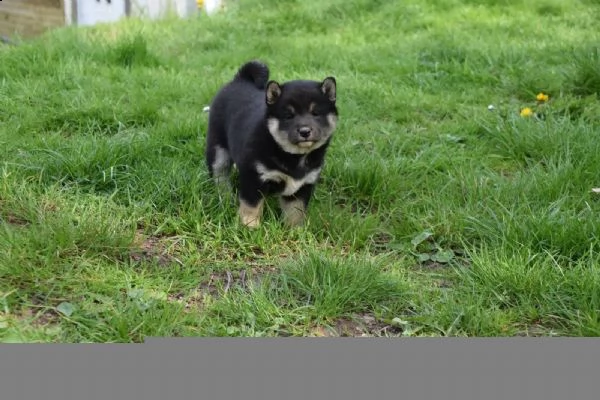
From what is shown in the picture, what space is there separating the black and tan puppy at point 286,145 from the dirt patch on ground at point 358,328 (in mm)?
894

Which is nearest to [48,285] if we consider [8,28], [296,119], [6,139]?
[296,119]

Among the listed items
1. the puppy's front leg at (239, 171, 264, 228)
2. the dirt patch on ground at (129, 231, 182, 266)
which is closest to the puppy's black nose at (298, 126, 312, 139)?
the puppy's front leg at (239, 171, 264, 228)

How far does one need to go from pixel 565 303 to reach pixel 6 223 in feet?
8.12

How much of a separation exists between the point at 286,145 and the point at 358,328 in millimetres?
1097

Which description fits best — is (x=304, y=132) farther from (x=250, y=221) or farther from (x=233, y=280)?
(x=233, y=280)

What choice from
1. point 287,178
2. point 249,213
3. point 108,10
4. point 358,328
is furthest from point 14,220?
point 108,10

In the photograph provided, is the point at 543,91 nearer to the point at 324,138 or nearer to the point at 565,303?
the point at 324,138

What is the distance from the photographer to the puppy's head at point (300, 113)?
3.56m

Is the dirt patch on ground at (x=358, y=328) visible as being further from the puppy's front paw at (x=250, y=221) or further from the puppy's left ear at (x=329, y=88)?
the puppy's left ear at (x=329, y=88)

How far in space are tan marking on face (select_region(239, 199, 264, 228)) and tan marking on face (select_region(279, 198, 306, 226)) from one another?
0.52ft

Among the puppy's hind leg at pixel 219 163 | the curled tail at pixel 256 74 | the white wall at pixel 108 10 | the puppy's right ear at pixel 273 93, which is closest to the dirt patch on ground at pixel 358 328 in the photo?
the puppy's right ear at pixel 273 93

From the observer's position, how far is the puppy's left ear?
365 centimetres

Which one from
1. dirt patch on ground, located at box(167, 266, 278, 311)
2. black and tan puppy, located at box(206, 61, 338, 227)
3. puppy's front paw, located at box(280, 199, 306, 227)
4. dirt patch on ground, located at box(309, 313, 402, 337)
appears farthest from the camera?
puppy's front paw, located at box(280, 199, 306, 227)

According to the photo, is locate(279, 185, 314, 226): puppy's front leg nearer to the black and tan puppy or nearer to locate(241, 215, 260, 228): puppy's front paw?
the black and tan puppy
